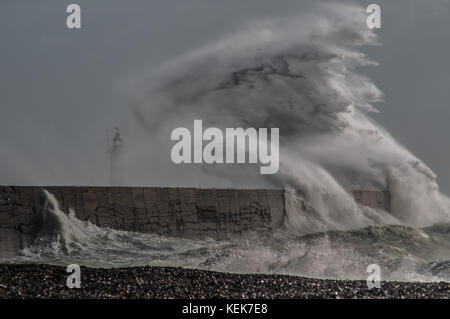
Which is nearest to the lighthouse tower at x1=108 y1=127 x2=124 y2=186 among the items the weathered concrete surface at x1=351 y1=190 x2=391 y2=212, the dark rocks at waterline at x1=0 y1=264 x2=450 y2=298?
the weathered concrete surface at x1=351 y1=190 x2=391 y2=212

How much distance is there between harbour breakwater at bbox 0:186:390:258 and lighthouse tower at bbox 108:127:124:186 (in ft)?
29.4

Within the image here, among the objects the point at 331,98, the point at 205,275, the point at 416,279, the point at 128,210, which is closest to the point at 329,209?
the point at 331,98

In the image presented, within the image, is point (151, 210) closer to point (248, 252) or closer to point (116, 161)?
point (248, 252)

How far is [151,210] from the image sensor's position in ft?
50.0

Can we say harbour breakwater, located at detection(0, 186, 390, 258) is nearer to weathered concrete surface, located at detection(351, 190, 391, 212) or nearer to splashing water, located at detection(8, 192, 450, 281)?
splashing water, located at detection(8, 192, 450, 281)

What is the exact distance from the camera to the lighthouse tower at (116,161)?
83.1 ft

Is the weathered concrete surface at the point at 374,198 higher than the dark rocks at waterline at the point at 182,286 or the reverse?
higher

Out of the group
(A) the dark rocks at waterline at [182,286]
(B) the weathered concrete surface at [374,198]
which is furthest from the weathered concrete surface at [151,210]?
(B) the weathered concrete surface at [374,198]

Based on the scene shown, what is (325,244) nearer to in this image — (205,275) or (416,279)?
(416,279)

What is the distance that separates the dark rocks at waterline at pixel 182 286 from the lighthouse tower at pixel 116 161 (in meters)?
14.6

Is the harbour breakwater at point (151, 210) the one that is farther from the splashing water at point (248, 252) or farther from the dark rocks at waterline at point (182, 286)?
the dark rocks at waterline at point (182, 286)

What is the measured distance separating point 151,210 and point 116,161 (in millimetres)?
11259
